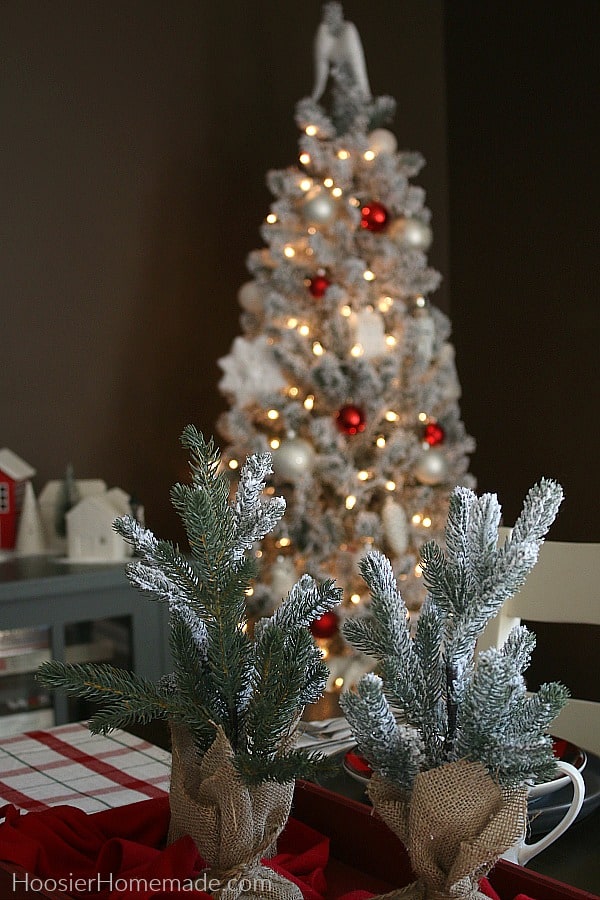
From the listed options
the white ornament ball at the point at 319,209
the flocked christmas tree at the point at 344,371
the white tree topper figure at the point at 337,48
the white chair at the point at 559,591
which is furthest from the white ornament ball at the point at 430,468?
the white chair at the point at 559,591

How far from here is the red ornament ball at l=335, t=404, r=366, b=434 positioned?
3.12 m

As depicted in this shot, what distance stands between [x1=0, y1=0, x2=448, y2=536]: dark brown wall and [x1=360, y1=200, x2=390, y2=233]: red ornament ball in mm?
649

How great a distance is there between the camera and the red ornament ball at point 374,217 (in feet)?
10.6

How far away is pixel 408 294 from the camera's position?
3.27 meters

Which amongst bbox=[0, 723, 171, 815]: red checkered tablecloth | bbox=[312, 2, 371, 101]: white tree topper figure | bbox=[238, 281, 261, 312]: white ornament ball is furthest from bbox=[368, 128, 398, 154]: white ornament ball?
bbox=[0, 723, 171, 815]: red checkered tablecloth

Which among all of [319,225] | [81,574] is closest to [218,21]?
[319,225]

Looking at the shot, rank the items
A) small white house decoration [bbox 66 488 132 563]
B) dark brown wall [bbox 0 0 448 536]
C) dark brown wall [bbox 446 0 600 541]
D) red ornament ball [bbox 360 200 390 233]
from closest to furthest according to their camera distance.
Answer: small white house decoration [bbox 66 488 132 563] < red ornament ball [bbox 360 200 390 233] < dark brown wall [bbox 0 0 448 536] < dark brown wall [bbox 446 0 600 541]

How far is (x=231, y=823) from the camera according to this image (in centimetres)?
66

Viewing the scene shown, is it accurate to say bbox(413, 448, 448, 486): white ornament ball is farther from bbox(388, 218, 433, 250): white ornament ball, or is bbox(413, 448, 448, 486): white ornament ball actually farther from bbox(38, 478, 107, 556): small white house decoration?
bbox(38, 478, 107, 556): small white house decoration

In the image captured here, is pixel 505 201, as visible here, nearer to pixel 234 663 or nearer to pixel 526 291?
pixel 526 291

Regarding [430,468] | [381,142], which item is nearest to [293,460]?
[430,468]

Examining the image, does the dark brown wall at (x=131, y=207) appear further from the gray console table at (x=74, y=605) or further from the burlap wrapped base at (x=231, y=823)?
the burlap wrapped base at (x=231, y=823)

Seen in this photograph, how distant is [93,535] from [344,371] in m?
0.89

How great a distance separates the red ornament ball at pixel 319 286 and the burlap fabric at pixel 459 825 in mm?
2631
